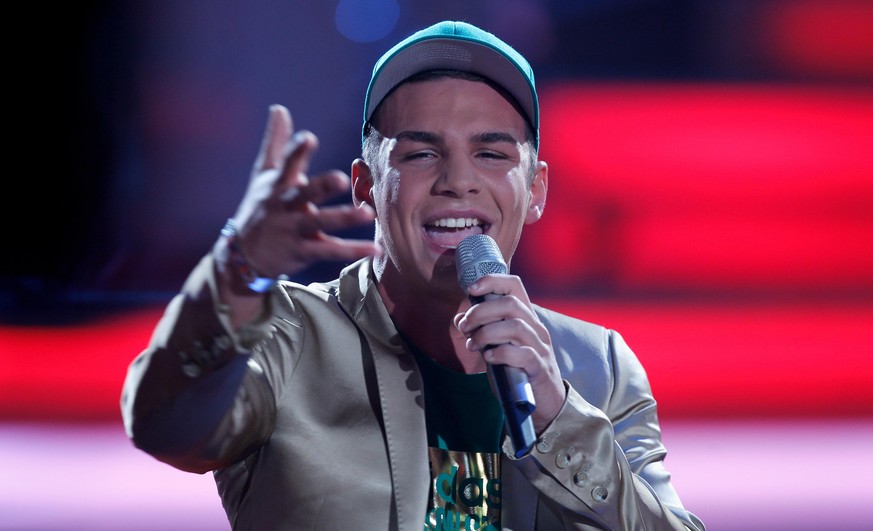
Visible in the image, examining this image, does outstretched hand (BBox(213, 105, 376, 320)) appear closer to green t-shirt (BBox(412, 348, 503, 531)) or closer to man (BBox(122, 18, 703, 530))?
man (BBox(122, 18, 703, 530))

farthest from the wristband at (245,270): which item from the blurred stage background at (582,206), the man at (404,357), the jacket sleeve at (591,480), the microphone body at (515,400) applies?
the blurred stage background at (582,206)

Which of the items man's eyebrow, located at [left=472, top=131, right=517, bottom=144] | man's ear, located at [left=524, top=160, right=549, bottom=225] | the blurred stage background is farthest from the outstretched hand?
the blurred stage background

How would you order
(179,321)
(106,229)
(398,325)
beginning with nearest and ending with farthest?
1. (179,321)
2. (398,325)
3. (106,229)

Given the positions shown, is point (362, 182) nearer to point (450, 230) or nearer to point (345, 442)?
point (450, 230)

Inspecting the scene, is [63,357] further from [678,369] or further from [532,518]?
[678,369]

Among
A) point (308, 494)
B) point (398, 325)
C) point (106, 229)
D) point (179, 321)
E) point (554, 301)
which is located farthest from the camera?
point (554, 301)

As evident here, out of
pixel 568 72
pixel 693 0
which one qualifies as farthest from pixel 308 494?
pixel 693 0

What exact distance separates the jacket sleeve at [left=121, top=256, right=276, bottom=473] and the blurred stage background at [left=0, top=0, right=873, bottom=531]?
115cm

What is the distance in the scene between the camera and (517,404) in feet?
3.36

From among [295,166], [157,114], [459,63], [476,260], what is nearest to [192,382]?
[295,166]

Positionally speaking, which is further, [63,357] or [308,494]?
[63,357]

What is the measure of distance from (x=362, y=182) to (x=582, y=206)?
3.74 feet

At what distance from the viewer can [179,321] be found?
3.29 feet

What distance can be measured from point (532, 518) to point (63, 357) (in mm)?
1539
